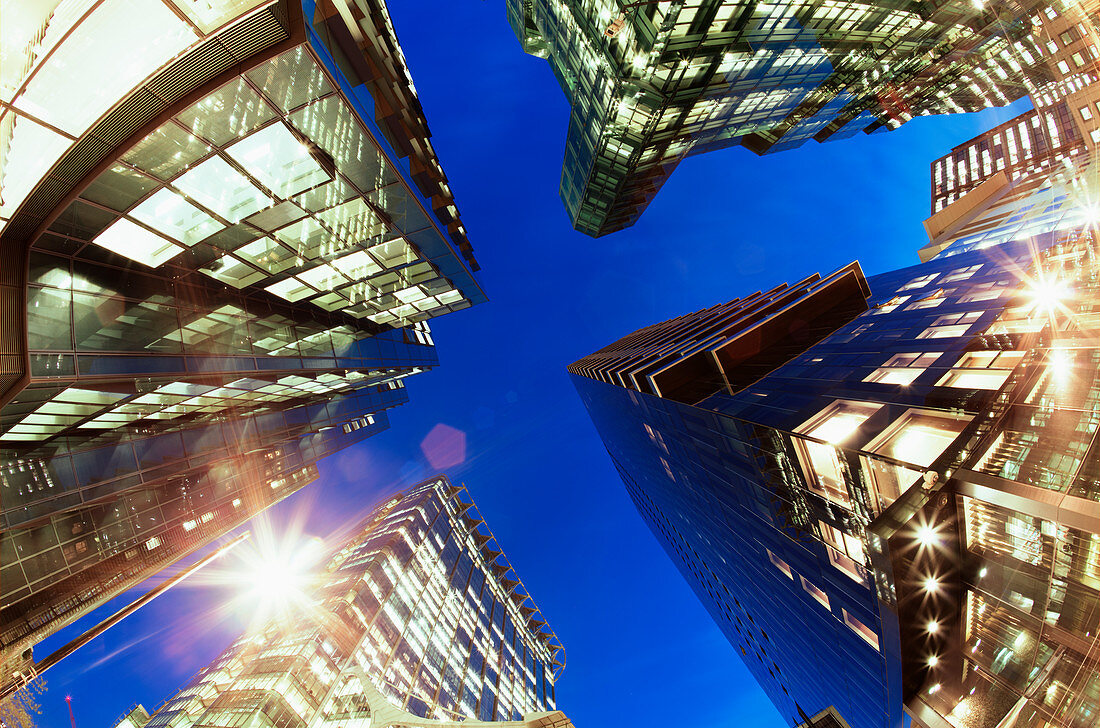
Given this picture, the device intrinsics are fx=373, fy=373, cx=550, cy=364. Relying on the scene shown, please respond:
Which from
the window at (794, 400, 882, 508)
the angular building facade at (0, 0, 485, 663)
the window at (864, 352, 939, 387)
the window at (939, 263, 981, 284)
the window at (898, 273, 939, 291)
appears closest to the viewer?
the angular building facade at (0, 0, 485, 663)

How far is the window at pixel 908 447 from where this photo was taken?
32.6 ft

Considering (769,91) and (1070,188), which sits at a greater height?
(769,91)

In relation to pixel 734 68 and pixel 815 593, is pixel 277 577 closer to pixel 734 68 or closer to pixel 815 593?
pixel 815 593

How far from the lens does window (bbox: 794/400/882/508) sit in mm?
11891

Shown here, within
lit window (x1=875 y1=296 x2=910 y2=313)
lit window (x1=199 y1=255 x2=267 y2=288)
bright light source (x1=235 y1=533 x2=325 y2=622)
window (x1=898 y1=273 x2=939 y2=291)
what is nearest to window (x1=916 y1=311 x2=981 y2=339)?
lit window (x1=875 y1=296 x2=910 y2=313)

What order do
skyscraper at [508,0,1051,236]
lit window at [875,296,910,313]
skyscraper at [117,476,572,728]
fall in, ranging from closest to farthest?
lit window at [875,296,910,313]
skyscraper at [117,476,572,728]
skyscraper at [508,0,1051,236]

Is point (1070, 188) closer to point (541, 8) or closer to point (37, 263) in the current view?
point (541, 8)

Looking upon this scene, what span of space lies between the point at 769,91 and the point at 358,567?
60.3 m

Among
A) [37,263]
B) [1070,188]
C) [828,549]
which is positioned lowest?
[828,549]

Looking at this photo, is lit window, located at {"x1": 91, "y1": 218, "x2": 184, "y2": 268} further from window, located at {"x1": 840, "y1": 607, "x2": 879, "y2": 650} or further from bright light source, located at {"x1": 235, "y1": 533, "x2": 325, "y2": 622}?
window, located at {"x1": 840, "y1": 607, "x2": 879, "y2": 650}

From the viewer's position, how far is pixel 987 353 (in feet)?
40.0

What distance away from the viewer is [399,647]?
34438 millimetres

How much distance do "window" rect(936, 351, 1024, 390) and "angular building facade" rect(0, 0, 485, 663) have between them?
61.1ft

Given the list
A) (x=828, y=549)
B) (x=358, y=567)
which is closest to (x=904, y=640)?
(x=828, y=549)
